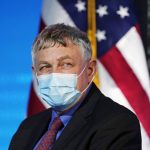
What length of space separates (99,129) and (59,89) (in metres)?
0.28

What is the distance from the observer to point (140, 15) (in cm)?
345

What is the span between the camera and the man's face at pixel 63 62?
4.99ft

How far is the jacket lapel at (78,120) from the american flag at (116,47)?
166 cm

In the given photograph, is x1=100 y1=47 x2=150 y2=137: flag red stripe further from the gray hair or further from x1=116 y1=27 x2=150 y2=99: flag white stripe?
the gray hair

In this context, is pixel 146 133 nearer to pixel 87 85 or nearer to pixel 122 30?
pixel 122 30

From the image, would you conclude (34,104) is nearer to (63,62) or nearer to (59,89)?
(59,89)

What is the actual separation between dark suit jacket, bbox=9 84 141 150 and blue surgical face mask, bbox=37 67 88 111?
→ 0.04m

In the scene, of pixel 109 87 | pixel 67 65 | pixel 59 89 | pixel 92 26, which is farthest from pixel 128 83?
pixel 67 65

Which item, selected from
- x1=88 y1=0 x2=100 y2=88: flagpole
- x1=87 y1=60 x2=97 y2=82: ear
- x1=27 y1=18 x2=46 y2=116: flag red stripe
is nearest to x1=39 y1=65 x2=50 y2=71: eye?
x1=87 y1=60 x2=97 y2=82: ear

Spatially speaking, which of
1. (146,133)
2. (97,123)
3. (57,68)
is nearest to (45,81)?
(57,68)

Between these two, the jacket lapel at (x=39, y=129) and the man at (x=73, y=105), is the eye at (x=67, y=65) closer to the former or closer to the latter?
the man at (x=73, y=105)

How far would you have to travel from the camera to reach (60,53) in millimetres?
1521

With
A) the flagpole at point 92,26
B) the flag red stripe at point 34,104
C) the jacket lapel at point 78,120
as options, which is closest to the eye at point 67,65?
the jacket lapel at point 78,120

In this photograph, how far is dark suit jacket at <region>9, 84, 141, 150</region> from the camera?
141 centimetres
